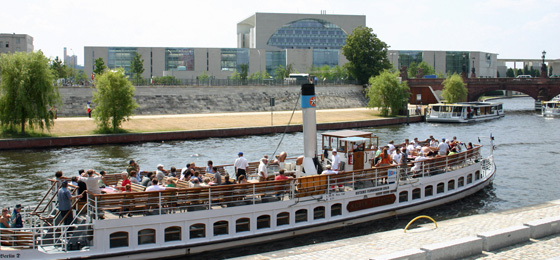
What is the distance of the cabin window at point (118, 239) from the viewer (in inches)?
672

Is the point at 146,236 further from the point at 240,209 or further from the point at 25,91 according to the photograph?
the point at 25,91

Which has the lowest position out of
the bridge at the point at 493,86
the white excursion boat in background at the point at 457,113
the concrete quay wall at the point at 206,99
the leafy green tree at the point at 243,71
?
the white excursion boat in background at the point at 457,113

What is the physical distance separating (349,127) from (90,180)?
5120cm

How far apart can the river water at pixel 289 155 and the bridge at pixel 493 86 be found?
3814 centimetres

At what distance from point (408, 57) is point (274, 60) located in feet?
165

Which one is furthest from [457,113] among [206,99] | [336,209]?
[336,209]

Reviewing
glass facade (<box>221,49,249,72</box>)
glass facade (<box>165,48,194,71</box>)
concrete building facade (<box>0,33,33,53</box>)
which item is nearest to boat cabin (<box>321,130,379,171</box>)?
glass facade (<box>165,48,194,71</box>)

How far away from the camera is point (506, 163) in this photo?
41.0m

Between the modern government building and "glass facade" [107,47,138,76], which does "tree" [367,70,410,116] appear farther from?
"glass facade" [107,47,138,76]

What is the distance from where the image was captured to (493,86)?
110 metres

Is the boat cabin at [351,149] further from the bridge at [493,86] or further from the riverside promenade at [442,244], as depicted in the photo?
the bridge at [493,86]

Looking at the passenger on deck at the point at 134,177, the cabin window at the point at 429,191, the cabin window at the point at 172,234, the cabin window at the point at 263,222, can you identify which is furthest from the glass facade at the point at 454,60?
the cabin window at the point at 172,234

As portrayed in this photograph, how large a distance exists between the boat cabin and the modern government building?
9831 centimetres

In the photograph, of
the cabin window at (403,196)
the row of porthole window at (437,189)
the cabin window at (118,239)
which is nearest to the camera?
the cabin window at (118,239)
